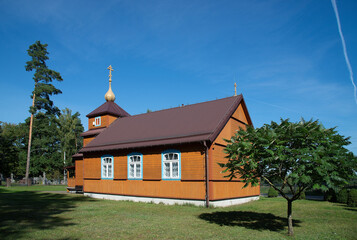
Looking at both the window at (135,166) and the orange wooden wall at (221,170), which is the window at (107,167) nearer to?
the window at (135,166)

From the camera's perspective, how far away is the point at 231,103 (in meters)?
19.4

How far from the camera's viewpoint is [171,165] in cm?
1789

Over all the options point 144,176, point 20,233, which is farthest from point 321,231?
point 144,176

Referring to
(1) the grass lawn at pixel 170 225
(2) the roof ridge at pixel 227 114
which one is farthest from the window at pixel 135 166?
(2) the roof ridge at pixel 227 114

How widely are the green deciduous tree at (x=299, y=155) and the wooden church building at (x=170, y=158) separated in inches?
238

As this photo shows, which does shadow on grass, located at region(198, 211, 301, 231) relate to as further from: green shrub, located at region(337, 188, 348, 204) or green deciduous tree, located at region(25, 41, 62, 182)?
green deciduous tree, located at region(25, 41, 62, 182)

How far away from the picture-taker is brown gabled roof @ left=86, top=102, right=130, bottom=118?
27656mm

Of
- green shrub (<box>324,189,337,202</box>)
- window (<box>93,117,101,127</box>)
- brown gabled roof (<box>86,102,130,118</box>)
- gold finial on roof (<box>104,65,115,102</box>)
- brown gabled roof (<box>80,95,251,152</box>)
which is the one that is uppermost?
gold finial on roof (<box>104,65,115,102</box>)

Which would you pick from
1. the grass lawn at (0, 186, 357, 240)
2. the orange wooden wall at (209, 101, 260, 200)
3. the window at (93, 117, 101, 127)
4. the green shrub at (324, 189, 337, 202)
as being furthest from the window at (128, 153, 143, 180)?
the green shrub at (324, 189, 337, 202)

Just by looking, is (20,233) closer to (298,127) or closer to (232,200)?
(298,127)

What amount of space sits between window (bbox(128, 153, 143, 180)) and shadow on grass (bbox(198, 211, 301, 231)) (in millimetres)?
7260

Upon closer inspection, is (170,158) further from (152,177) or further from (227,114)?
(227,114)

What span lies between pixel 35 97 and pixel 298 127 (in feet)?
148

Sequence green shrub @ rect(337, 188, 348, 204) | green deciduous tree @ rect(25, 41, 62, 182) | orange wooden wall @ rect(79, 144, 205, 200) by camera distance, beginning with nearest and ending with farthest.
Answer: orange wooden wall @ rect(79, 144, 205, 200)
green shrub @ rect(337, 188, 348, 204)
green deciduous tree @ rect(25, 41, 62, 182)
